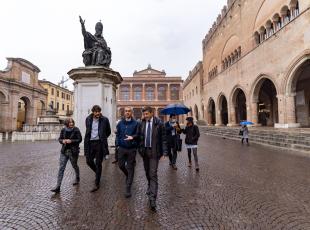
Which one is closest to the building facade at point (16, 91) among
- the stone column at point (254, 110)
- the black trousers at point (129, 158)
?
the black trousers at point (129, 158)

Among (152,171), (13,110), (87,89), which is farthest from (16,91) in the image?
(152,171)

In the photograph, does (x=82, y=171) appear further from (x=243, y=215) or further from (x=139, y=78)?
(x=139, y=78)

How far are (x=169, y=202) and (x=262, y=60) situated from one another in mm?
18630

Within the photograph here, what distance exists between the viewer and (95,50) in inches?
315

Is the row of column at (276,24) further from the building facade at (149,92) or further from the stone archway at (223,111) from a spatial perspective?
the building facade at (149,92)

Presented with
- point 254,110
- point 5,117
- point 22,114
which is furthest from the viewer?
point 22,114

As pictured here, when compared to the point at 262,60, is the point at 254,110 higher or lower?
lower

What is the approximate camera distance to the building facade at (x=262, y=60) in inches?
538

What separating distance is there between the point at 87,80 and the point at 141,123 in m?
5.30

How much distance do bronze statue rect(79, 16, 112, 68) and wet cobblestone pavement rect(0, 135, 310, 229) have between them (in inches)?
197

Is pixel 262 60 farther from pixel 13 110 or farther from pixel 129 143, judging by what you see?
pixel 13 110

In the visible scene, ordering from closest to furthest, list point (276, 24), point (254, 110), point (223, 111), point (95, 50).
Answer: point (95, 50) → point (276, 24) → point (254, 110) → point (223, 111)

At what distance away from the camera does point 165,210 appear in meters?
2.92

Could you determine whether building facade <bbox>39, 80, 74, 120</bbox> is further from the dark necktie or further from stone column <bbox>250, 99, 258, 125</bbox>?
the dark necktie
